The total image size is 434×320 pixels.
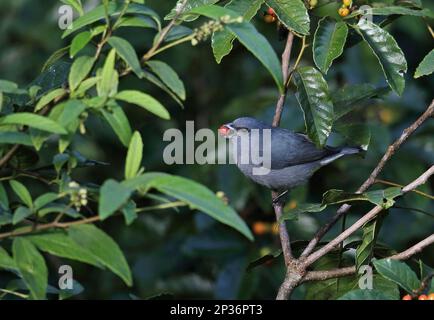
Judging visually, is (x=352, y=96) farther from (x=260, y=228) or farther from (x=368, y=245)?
(x=260, y=228)

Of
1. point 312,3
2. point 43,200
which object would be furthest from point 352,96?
point 43,200

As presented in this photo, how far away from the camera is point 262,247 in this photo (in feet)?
20.5

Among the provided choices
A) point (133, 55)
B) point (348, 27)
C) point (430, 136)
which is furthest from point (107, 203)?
point (430, 136)

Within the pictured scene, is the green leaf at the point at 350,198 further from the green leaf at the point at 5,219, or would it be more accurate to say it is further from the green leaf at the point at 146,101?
the green leaf at the point at 5,219

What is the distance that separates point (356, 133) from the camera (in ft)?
13.2

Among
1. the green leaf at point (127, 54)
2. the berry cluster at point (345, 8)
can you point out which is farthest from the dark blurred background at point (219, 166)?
the green leaf at point (127, 54)

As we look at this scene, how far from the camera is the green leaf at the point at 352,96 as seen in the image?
3.96m

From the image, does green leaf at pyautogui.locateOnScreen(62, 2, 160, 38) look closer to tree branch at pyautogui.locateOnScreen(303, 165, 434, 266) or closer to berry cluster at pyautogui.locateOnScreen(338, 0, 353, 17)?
tree branch at pyautogui.locateOnScreen(303, 165, 434, 266)

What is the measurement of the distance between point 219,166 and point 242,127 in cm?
93

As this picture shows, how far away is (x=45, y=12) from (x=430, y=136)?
3.94m

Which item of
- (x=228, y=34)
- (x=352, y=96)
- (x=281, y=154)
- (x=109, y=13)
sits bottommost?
(x=281, y=154)

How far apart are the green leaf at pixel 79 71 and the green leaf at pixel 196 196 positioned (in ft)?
1.68

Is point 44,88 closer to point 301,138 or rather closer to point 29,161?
point 29,161
